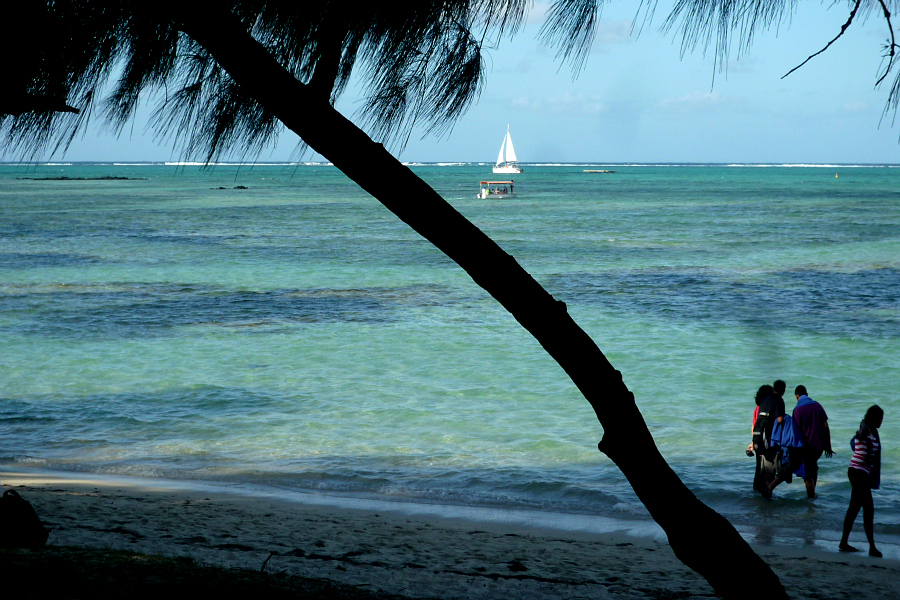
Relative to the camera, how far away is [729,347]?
16875 millimetres

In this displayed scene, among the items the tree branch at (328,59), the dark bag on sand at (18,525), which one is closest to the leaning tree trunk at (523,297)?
the tree branch at (328,59)

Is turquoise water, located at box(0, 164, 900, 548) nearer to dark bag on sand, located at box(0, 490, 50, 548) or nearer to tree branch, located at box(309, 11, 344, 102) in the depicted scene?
tree branch, located at box(309, 11, 344, 102)

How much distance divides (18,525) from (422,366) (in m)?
10.8

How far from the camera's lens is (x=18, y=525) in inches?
196

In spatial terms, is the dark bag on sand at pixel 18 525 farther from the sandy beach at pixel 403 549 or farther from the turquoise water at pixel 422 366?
the turquoise water at pixel 422 366

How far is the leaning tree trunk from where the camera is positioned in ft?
9.18

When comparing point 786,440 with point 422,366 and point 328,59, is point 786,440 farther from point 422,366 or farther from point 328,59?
point 422,366

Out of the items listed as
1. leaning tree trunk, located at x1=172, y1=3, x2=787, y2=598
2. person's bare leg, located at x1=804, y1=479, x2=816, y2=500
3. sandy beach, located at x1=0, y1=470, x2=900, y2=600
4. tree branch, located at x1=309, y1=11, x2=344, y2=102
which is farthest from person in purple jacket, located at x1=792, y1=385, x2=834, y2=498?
tree branch, located at x1=309, y1=11, x2=344, y2=102

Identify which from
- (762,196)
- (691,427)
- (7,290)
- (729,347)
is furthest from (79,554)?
(762,196)

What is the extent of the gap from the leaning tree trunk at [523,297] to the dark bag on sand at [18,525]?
11.3 feet

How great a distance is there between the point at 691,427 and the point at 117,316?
1467 centimetres

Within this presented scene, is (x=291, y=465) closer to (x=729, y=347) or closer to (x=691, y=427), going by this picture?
(x=691, y=427)

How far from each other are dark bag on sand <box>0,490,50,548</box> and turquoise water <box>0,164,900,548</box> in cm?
245

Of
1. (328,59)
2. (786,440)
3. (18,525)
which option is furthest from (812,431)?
(18,525)
